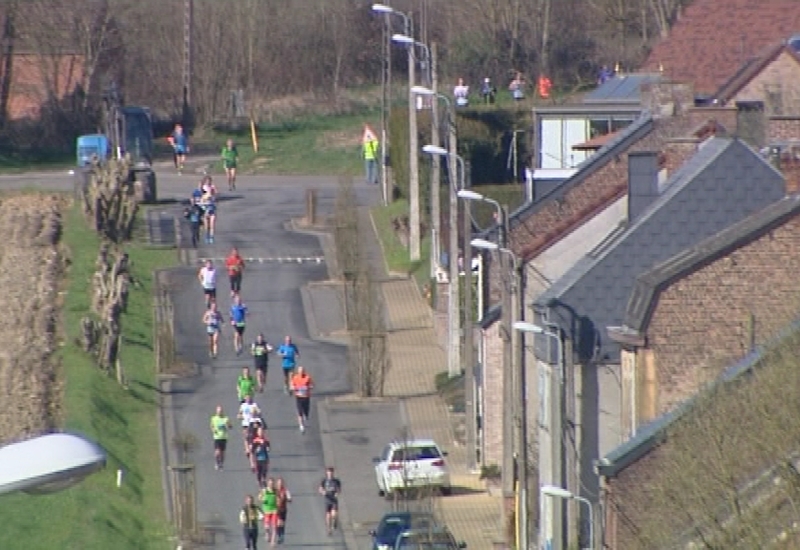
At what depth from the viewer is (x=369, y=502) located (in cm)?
3525

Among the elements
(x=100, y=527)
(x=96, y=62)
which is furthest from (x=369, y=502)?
(x=96, y=62)

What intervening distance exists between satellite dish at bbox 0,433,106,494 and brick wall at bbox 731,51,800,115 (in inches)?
1297

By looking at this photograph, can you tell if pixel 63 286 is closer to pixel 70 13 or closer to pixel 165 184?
pixel 165 184

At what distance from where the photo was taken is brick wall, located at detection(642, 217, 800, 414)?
84.8 feet

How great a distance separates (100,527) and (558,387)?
346 inches

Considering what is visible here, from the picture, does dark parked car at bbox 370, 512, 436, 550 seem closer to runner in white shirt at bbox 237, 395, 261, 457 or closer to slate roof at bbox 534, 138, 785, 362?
slate roof at bbox 534, 138, 785, 362

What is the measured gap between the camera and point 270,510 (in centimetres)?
3266

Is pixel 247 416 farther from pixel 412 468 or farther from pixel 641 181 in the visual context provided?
pixel 641 181

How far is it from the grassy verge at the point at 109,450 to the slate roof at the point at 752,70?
12.5m

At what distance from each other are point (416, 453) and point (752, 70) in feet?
38.4

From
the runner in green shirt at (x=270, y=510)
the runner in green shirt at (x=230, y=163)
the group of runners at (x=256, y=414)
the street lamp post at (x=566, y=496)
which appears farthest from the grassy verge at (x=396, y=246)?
the street lamp post at (x=566, y=496)

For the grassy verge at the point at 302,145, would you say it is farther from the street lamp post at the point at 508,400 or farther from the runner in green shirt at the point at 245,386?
the street lamp post at the point at 508,400

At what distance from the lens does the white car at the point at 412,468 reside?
1356 inches

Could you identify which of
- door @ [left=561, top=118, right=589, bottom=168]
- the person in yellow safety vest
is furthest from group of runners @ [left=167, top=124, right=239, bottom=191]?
door @ [left=561, top=118, right=589, bottom=168]
